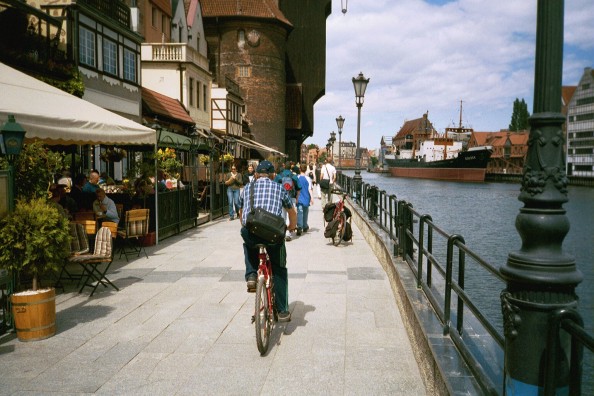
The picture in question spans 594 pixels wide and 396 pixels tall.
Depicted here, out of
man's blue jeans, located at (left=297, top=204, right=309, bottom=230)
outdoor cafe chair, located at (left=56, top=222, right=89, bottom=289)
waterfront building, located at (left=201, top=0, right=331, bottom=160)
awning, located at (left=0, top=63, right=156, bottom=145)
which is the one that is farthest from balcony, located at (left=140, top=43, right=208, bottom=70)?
outdoor cafe chair, located at (left=56, top=222, right=89, bottom=289)

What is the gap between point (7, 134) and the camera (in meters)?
5.63

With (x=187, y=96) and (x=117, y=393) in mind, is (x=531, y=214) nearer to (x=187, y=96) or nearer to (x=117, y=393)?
(x=117, y=393)

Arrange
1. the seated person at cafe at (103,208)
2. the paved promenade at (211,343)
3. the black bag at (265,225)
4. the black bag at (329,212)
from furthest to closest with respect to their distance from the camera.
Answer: the black bag at (329,212) < the seated person at cafe at (103,208) < the black bag at (265,225) < the paved promenade at (211,343)

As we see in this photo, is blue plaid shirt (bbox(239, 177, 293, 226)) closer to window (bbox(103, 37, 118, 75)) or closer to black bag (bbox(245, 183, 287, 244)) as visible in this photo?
black bag (bbox(245, 183, 287, 244))

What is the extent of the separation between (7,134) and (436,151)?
108629mm

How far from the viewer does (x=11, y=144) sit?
5676mm

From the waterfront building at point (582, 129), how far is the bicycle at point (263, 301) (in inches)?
3666

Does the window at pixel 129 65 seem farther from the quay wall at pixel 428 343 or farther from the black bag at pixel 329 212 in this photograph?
the quay wall at pixel 428 343

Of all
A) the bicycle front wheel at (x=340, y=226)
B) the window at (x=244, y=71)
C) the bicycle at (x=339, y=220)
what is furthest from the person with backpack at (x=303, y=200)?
the window at (x=244, y=71)

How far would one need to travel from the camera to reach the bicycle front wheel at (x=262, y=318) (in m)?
4.91

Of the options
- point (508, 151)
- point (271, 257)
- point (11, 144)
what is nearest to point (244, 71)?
point (11, 144)

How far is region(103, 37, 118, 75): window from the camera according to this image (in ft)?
63.0

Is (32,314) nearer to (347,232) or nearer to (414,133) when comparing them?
(347,232)

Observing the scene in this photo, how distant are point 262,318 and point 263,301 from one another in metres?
0.16
